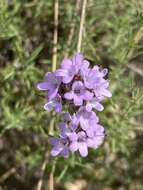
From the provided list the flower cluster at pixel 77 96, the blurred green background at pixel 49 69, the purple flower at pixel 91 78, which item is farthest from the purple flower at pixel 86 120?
the blurred green background at pixel 49 69

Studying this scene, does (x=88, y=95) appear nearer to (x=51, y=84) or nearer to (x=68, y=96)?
(x=68, y=96)

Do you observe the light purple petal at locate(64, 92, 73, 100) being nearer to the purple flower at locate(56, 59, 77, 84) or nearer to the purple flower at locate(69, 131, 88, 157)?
the purple flower at locate(56, 59, 77, 84)

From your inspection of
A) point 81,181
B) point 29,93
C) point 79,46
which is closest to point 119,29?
point 79,46

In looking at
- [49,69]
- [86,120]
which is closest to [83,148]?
[86,120]

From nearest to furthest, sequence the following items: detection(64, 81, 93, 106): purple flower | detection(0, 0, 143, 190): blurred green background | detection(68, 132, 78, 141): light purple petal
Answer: detection(64, 81, 93, 106): purple flower → detection(68, 132, 78, 141): light purple petal → detection(0, 0, 143, 190): blurred green background

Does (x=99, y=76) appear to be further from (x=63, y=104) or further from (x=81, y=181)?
(x=81, y=181)

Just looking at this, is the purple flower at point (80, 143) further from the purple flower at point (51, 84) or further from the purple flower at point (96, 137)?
the purple flower at point (51, 84)

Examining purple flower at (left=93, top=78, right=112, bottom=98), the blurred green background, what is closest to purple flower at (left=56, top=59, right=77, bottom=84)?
purple flower at (left=93, top=78, right=112, bottom=98)
